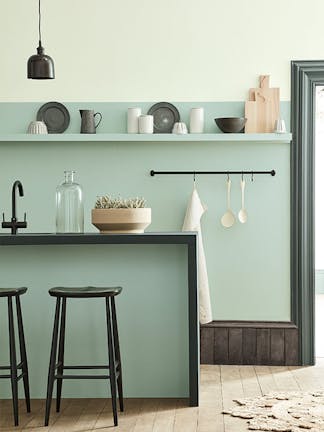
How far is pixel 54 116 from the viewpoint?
6.00 m

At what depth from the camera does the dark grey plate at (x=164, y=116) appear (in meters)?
5.97

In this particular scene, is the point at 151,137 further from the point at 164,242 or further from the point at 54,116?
the point at 164,242

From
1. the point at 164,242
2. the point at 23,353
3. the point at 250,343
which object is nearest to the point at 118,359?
the point at 23,353

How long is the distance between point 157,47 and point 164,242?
1.90m

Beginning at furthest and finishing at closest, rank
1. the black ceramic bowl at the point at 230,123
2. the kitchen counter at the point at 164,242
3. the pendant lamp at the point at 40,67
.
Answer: the black ceramic bowl at the point at 230,123
the pendant lamp at the point at 40,67
the kitchen counter at the point at 164,242

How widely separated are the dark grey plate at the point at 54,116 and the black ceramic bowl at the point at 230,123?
1083 mm

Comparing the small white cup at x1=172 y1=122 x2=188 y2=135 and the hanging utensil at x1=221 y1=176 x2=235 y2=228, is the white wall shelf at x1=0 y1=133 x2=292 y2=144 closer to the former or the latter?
the small white cup at x1=172 y1=122 x2=188 y2=135

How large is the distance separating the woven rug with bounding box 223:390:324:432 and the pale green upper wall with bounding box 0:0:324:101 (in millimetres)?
2171

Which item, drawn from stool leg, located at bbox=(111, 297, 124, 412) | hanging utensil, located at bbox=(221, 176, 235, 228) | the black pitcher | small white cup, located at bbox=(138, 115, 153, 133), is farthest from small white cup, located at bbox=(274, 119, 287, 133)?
stool leg, located at bbox=(111, 297, 124, 412)

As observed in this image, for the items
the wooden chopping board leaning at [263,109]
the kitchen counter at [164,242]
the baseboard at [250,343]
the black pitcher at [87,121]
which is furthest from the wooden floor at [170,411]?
the black pitcher at [87,121]

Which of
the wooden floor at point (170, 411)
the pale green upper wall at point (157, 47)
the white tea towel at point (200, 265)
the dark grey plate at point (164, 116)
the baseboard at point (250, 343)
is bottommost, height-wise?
the wooden floor at point (170, 411)

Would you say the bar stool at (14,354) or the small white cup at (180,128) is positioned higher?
the small white cup at (180,128)

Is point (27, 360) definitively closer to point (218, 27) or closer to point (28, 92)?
point (28, 92)

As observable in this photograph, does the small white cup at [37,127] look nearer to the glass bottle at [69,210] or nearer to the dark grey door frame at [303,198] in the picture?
the glass bottle at [69,210]
